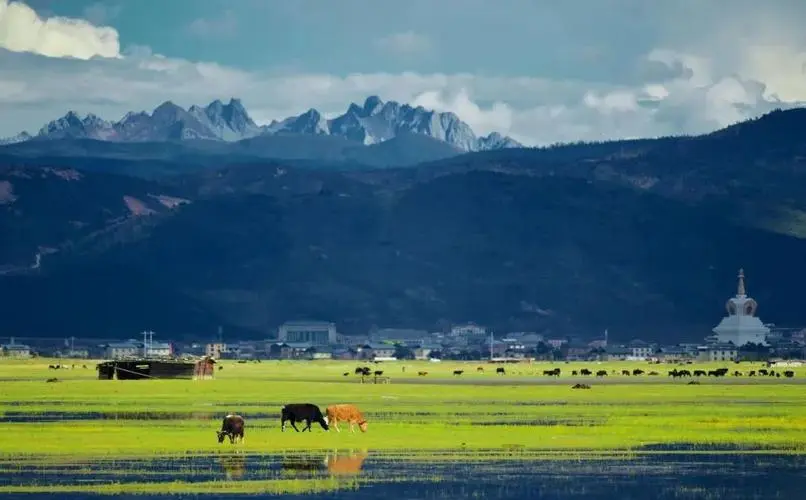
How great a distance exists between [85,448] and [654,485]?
20.5 meters

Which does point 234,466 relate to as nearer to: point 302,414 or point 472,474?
point 472,474

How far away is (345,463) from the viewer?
190 feet

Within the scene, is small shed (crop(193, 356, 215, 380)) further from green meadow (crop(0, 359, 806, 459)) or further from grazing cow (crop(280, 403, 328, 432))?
grazing cow (crop(280, 403, 328, 432))

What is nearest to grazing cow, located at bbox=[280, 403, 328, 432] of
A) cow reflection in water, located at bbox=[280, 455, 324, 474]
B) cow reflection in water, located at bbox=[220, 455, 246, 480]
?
cow reflection in water, located at bbox=[280, 455, 324, 474]

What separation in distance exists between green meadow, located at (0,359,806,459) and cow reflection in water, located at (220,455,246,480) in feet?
8.91

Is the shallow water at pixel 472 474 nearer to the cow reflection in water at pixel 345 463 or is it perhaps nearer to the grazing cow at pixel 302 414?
Result: the cow reflection in water at pixel 345 463

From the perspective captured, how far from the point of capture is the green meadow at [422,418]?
64875 millimetres

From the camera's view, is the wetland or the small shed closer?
the wetland

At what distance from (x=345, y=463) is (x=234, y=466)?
353cm

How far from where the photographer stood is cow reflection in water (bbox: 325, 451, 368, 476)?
55.1m

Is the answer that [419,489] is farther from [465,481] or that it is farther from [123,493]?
[123,493]

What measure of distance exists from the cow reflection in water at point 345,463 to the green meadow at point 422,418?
196 centimetres

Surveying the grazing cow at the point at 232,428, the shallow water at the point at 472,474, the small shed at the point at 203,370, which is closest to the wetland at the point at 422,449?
the shallow water at the point at 472,474

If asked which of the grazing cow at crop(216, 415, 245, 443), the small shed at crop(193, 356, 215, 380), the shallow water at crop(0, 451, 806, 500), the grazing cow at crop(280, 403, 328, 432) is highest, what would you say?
the small shed at crop(193, 356, 215, 380)
